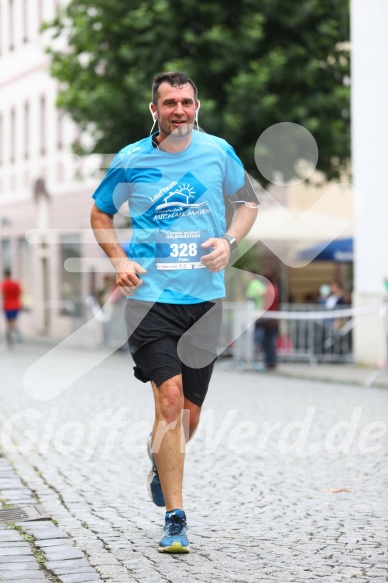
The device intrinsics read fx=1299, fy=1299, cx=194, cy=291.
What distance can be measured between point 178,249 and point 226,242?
207 millimetres

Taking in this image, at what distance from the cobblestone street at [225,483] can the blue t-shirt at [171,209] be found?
43.9 inches

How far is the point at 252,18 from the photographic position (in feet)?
74.2

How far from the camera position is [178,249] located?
5520 millimetres

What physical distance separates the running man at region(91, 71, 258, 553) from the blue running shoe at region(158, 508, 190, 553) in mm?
61

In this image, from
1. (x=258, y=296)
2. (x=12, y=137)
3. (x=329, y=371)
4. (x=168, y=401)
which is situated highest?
(x=12, y=137)

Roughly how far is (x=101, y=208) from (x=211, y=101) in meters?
16.9

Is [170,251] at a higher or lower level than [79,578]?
higher

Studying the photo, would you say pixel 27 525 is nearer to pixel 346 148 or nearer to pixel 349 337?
pixel 349 337

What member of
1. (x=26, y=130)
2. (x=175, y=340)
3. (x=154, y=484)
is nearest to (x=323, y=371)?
(x=154, y=484)

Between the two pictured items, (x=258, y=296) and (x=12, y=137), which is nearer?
(x=258, y=296)

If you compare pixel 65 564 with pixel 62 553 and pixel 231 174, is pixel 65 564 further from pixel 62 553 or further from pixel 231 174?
pixel 231 174

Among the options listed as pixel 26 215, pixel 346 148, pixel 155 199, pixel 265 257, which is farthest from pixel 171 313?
pixel 26 215

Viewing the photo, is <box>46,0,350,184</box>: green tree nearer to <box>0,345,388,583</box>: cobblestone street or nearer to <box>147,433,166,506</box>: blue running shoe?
<box>0,345,388,583</box>: cobblestone street

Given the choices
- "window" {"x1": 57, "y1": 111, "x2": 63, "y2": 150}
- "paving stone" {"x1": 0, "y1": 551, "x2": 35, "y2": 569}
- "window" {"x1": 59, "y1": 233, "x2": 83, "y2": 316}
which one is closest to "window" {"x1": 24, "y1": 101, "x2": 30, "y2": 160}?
"window" {"x1": 57, "y1": 111, "x2": 63, "y2": 150}
